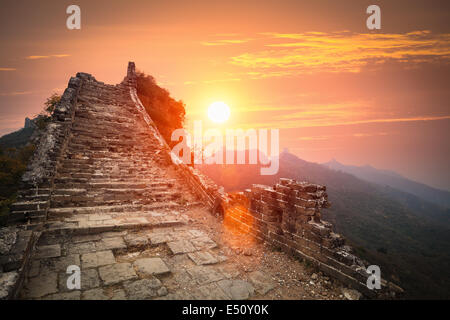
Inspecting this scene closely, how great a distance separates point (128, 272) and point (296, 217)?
3246mm

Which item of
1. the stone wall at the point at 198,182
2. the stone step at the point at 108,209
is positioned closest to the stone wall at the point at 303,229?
the stone wall at the point at 198,182

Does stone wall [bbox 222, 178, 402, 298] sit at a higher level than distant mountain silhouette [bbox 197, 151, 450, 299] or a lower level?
higher

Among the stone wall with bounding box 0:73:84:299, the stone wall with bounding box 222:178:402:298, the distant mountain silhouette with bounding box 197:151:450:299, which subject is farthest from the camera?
the distant mountain silhouette with bounding box 197:151:450:299

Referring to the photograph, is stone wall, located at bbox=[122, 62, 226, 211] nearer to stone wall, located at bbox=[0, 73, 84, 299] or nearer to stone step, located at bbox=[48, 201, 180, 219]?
stone step, located at bbox=[48, 201, 180, 219]

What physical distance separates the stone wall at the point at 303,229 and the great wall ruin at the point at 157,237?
0.02 metres

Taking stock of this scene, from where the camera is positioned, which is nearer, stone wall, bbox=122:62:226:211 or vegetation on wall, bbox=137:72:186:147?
stone wall, bbox=122:62:226:211

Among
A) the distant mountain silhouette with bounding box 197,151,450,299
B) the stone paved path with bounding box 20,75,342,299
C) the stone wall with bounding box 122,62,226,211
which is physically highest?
the stone wall with bounding box 122,62,226,211

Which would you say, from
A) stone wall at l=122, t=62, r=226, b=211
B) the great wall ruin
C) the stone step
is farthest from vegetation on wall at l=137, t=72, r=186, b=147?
the stone step

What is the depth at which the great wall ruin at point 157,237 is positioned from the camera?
3.12 m

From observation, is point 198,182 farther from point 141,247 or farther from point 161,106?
point 161,106

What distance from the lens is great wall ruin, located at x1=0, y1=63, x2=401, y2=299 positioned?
3115mm

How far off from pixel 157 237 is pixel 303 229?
3.21m

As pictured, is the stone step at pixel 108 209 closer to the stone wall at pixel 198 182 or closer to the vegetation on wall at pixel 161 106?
the stone wall at pixel 198 182

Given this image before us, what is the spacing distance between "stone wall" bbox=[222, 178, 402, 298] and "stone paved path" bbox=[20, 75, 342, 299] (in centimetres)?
27
